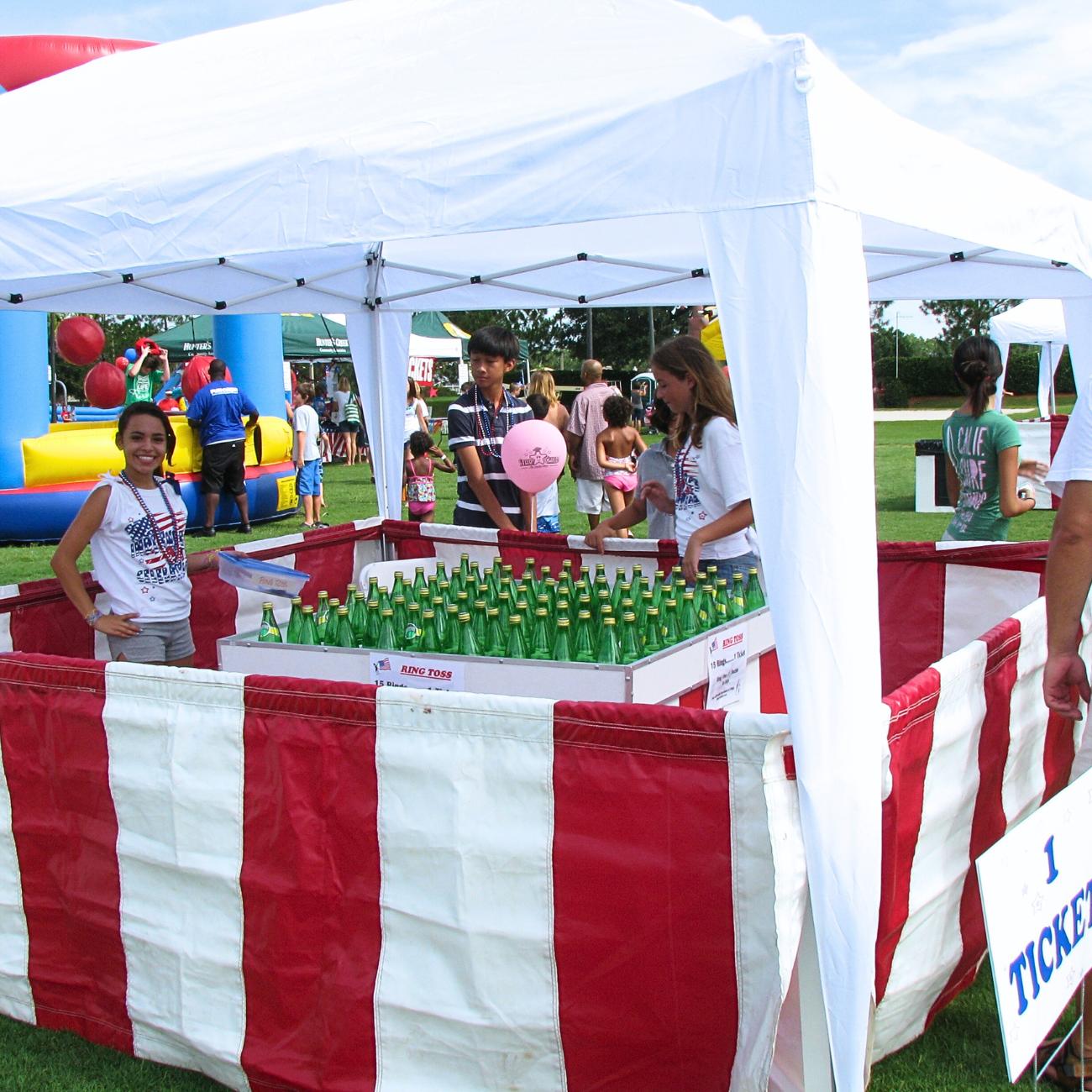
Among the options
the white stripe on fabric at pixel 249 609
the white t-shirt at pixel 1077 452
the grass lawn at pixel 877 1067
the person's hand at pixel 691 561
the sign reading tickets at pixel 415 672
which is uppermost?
the white t-shirt at pixel 1077 452

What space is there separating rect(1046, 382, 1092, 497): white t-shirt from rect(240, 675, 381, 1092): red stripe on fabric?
158cm

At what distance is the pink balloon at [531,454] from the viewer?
5.52 metres

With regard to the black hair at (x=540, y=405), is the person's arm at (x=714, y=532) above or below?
below

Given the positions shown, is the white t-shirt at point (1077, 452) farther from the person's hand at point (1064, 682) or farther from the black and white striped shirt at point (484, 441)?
the black and white striped shirt at point (484, 441)

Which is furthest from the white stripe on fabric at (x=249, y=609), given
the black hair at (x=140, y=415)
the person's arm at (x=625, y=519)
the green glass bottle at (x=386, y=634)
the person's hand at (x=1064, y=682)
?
the person's hand at (x=1064, y=682)

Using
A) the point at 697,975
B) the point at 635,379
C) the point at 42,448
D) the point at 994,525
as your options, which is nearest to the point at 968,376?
the point at 994,525

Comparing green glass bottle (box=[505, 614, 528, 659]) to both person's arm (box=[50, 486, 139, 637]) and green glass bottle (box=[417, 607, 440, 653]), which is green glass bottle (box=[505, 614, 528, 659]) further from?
person's arm (box=[50, 486, 139, 637])

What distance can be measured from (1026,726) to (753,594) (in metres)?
1.00

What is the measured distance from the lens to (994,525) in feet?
16.7

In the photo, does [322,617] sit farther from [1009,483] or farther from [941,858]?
[1009,483]

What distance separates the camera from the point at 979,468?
497cm

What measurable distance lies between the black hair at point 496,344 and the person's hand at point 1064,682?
3.13m

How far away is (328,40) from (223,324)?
412 inches

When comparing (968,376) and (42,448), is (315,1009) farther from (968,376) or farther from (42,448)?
(42,448)
